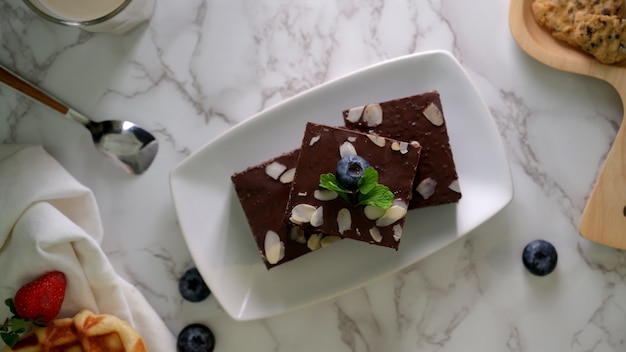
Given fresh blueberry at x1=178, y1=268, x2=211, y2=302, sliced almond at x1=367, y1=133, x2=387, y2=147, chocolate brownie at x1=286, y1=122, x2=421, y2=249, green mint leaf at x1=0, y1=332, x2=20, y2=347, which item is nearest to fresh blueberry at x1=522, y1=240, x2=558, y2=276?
chocolate brownie at x1=286, y1=122, x2=421, y2=249

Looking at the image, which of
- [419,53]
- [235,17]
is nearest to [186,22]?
[235,17]

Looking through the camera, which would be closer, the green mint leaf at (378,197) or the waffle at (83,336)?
the green mint leaf at (378,197)

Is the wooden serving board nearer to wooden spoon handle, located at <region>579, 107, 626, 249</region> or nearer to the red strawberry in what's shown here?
wooden spoon handle, located at <region>579, 107, 626, 249</region>

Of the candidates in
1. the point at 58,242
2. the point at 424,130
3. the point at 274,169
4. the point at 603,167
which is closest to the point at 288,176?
the point at 274,169

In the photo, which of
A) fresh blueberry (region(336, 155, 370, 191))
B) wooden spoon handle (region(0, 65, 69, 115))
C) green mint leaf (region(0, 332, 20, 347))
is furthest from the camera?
wooden spoon handle (region(0, 65, 69, 115))

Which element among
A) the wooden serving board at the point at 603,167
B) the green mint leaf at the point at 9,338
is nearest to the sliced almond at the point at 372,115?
the wooden serving board at the point at 603,167

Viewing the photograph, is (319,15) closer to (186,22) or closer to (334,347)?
(186,22)

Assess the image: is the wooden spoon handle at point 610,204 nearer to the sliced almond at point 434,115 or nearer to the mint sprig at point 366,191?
the sliced almond at point 434,115

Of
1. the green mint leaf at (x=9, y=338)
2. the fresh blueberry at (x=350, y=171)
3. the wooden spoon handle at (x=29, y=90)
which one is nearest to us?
the fresh blueberry at (x=350, y=171)
